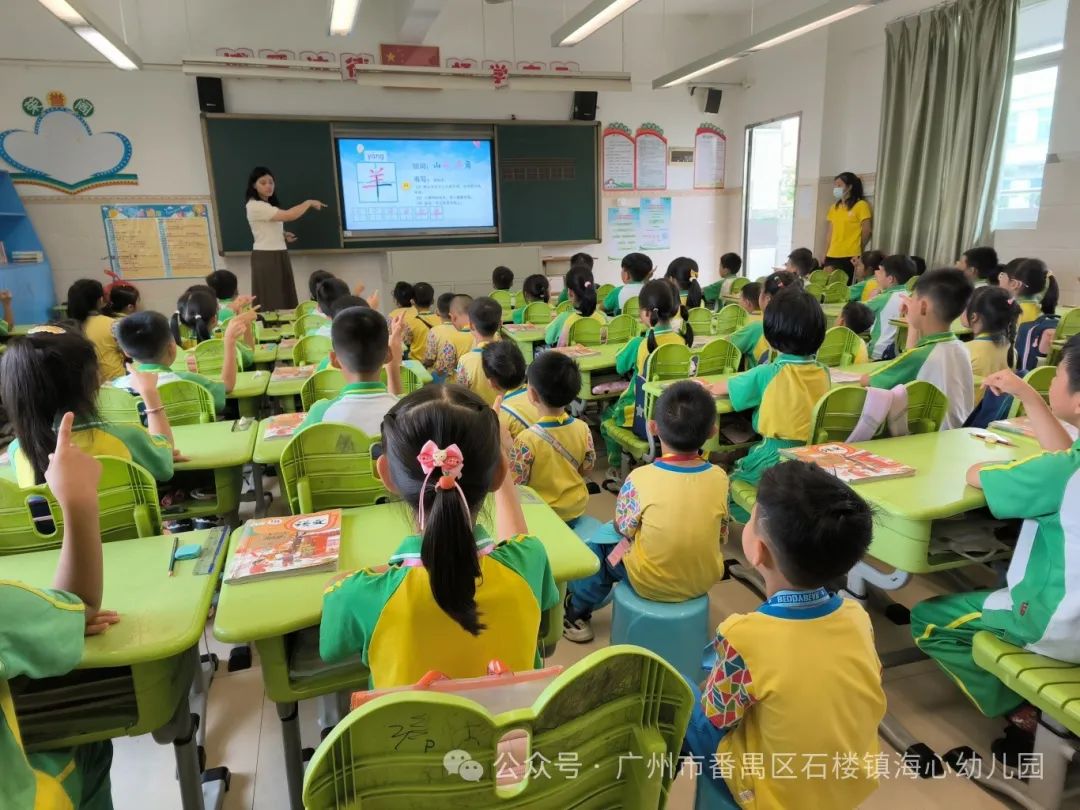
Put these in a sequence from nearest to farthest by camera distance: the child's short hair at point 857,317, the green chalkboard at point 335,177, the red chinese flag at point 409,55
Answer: the child's short hair at point 857,317 < the green chalkboard at point 335,177 < the red chinese flag at point 409,55

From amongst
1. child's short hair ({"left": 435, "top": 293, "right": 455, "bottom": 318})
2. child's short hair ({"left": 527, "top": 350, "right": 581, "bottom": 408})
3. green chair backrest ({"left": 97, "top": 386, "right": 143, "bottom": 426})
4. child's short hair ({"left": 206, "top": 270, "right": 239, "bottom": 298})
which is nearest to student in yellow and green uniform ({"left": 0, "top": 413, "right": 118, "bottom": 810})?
child's short hair ({"left": 527, "top": 350, "right": 581, "bottom": 408})

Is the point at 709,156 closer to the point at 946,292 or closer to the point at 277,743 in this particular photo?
the point at 946,292

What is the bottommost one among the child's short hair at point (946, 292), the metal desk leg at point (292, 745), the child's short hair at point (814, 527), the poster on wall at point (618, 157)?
the metal desk leg at point (292, 745)

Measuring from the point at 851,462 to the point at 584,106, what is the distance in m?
7.50

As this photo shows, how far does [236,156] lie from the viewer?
7.14m

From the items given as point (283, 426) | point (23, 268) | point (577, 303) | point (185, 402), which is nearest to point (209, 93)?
point (23, 268)

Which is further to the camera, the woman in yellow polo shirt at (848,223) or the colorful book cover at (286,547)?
the woman in yellow polo shirt at (848,223)

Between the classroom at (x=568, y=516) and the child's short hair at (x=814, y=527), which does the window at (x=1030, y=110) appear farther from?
the child's short hair at (x=814, y=527)

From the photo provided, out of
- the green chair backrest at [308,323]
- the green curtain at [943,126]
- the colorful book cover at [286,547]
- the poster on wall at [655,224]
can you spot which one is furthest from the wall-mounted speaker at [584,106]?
the colorful book cover at [286,547]

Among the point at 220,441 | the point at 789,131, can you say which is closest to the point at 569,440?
the point at 220,441

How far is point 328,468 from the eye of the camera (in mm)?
1935

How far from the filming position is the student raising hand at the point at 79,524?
Result: 3.66 ft

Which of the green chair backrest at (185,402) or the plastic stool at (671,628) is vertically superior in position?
the green chair backrest at (185,402)

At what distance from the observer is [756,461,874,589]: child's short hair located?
1125 millimetres
